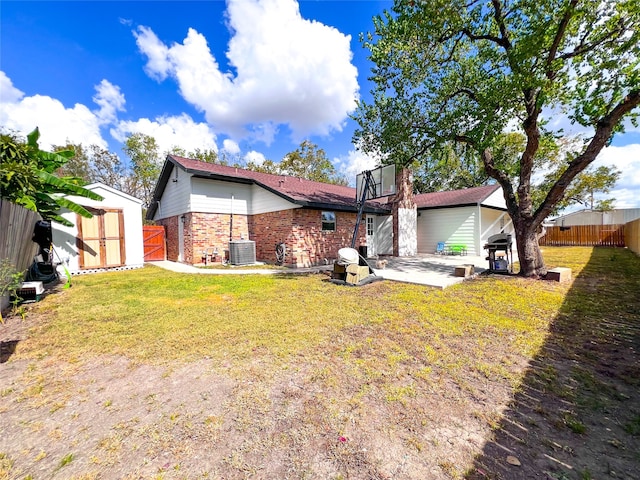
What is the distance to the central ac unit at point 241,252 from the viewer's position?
40.1 ft

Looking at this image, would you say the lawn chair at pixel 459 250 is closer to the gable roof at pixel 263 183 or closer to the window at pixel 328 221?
the gable roof at pixel 263 183

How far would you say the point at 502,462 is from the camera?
1930mm

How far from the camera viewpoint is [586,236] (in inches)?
882

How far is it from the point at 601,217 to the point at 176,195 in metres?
49.1

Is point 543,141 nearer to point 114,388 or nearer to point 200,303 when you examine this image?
point 200,303

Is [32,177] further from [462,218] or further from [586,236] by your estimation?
[586,236]

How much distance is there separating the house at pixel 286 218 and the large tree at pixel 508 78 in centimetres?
459

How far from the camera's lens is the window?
41.4ft

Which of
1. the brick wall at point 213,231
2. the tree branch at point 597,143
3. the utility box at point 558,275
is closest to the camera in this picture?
the tree branch at point 597,143

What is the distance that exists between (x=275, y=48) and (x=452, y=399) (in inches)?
489

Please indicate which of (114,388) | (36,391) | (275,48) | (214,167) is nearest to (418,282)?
(114,388)

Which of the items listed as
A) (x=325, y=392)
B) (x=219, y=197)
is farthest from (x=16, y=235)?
(x=325, y=392)

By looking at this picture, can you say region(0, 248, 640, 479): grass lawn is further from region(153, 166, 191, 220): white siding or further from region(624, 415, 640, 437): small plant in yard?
region(153, 166, 191, 220): white siding

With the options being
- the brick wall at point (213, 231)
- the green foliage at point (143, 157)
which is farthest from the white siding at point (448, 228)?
A: the green foliage at point (143, 157)
